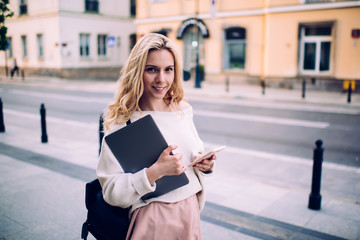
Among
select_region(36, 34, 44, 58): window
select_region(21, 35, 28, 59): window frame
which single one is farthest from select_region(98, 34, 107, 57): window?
select_region(21, 35, 28, 59): window frame

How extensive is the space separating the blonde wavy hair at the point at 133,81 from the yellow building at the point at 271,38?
57.0 ft

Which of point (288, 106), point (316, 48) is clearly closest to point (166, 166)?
point (288, 106)

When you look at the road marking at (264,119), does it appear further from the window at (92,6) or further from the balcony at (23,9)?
the balcony at (23,9)

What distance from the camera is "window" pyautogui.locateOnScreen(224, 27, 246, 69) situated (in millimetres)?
21797

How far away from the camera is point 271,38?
65.3 ft

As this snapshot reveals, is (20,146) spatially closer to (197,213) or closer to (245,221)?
(245,221)

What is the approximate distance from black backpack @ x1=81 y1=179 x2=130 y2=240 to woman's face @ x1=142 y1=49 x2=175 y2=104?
0.70m

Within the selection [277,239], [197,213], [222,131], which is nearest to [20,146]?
[222,131]

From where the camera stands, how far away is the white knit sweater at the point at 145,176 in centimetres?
185

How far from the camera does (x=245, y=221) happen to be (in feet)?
13.6

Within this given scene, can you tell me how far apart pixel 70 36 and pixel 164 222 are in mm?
27347

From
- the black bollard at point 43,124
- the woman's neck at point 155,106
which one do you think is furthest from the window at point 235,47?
the woman's neck at point 155,106

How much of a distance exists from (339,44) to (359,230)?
1599cm

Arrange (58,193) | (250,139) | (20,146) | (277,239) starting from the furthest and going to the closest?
(250,139)
(20,146)
(58,193)
(277,239)
